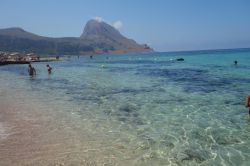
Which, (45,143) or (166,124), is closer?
(45,143)

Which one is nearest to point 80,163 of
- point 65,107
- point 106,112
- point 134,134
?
point 134,134

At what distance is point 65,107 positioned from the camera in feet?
66.4

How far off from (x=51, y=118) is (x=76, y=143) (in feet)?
15.7

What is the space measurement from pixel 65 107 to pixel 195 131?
30.7 feet

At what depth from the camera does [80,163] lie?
1041cm

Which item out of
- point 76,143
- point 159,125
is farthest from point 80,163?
point 159,125

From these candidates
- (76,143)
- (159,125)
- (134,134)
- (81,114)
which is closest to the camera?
(76,143)

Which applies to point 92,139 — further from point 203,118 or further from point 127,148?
point 203,118

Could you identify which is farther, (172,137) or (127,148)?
(172,137)

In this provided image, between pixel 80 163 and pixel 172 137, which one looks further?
pixel 172 137

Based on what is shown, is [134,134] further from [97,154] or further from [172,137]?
[97,154]

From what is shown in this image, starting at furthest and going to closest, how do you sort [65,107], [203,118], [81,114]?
[65,107], [81,114], [203,118]

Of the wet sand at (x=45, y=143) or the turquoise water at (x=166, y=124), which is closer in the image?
the wet sand at (x=45, y=143)

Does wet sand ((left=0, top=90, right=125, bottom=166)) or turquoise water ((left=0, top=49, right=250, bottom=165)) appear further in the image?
turquoise water ((left=0, top=49, right=250, bottom=165))
